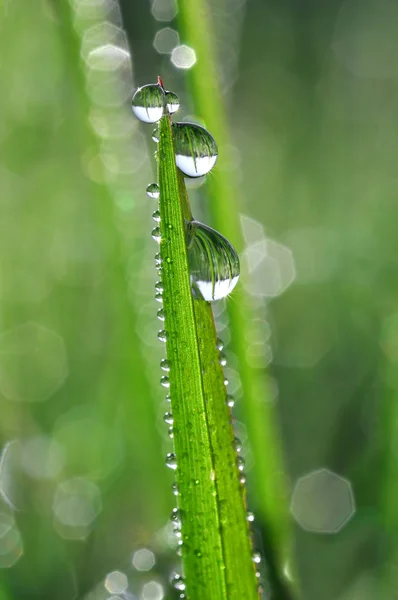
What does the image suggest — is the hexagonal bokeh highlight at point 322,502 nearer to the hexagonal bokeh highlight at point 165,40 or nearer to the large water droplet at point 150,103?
the large water droplet at point 150,103

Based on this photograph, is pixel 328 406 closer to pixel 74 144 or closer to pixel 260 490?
pixel 260 490

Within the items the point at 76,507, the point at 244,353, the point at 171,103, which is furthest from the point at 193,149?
the point at 76,507

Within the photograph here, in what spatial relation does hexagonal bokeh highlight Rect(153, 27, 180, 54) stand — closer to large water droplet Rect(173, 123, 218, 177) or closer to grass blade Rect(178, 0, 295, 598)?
grass blade Rect(178, 0, 295, 598)

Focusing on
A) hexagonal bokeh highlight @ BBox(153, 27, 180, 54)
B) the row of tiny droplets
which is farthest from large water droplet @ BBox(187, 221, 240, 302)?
hexagonal bokeh highlight @ BBox(153, 27, 180, 54)

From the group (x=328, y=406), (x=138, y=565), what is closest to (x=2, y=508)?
(x=138, y=565)

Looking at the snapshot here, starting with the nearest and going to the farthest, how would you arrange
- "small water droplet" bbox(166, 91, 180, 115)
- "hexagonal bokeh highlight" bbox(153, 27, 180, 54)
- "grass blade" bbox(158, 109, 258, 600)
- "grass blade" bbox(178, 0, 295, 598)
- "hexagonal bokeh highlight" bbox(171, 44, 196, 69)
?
"grass blade" bbox(158, 109, 258, 600), "small water droplet" bbox(166, 91, 180, 115), "grass blade" bbox(178, 0, 295, 598), "hexagonal bokeh highlight" bbox(171, 44, 196, 69), "hexagonal bokeh highlight" bbox(153, 27, 180, 54)

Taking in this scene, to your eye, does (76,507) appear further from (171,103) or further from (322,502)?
(171,103)
